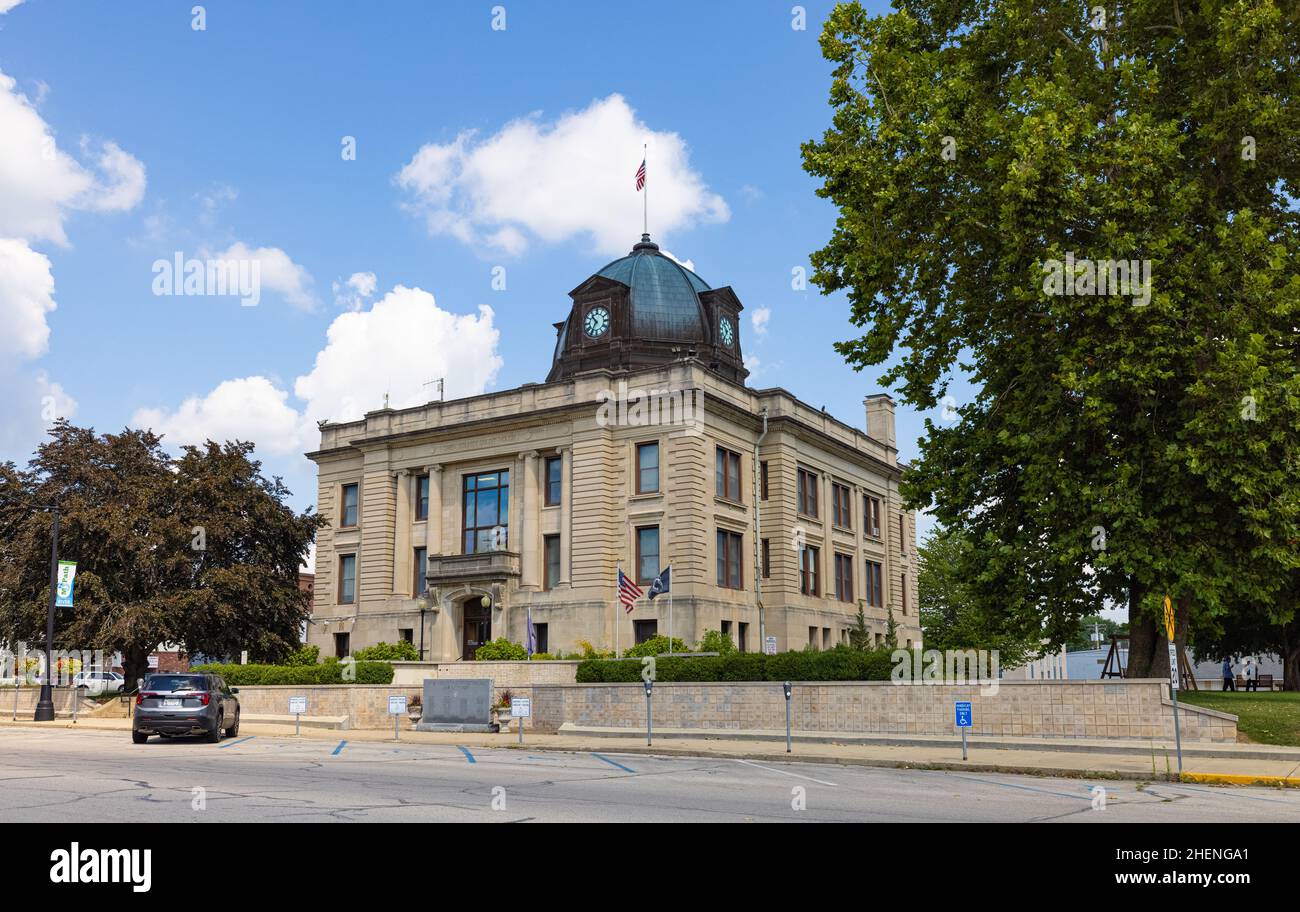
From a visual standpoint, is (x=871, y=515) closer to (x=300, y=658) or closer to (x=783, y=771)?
(x=300, y=658)

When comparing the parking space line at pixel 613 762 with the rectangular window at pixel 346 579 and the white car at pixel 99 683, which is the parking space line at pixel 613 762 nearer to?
the white car at pixel 99 683

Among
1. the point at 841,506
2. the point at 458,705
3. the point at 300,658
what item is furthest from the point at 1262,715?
the point at 841,506

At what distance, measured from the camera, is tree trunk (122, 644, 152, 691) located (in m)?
45.6

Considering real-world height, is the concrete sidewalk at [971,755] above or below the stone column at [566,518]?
below

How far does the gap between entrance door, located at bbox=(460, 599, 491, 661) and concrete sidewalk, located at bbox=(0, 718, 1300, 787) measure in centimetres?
2220

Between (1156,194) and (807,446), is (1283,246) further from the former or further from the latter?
(807,446)

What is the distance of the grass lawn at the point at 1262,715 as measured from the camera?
2167 cm

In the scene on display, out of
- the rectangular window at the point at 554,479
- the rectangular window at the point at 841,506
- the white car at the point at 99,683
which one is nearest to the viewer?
the rectangular window at the point at 554,479

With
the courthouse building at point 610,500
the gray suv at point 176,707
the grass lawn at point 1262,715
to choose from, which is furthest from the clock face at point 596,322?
the grass lawn at point 1262,715

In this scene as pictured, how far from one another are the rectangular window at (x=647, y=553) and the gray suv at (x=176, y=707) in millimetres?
25202

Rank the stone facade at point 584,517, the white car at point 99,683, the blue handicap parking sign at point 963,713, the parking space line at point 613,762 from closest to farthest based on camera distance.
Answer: the parking space line at point 613,762
the blue handicap parking sign at point 963,713
the stone facade at point 584,517
the white car at point 99,683

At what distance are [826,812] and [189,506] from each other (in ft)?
130

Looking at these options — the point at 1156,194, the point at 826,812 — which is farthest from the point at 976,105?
the point at 826,812

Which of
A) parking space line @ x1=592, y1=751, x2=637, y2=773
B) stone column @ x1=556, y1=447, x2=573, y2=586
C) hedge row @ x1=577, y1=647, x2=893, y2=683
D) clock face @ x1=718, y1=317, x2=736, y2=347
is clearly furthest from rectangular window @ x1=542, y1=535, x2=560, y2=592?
parking space line @ x1=592, y1=751, x2=637, y2=773
